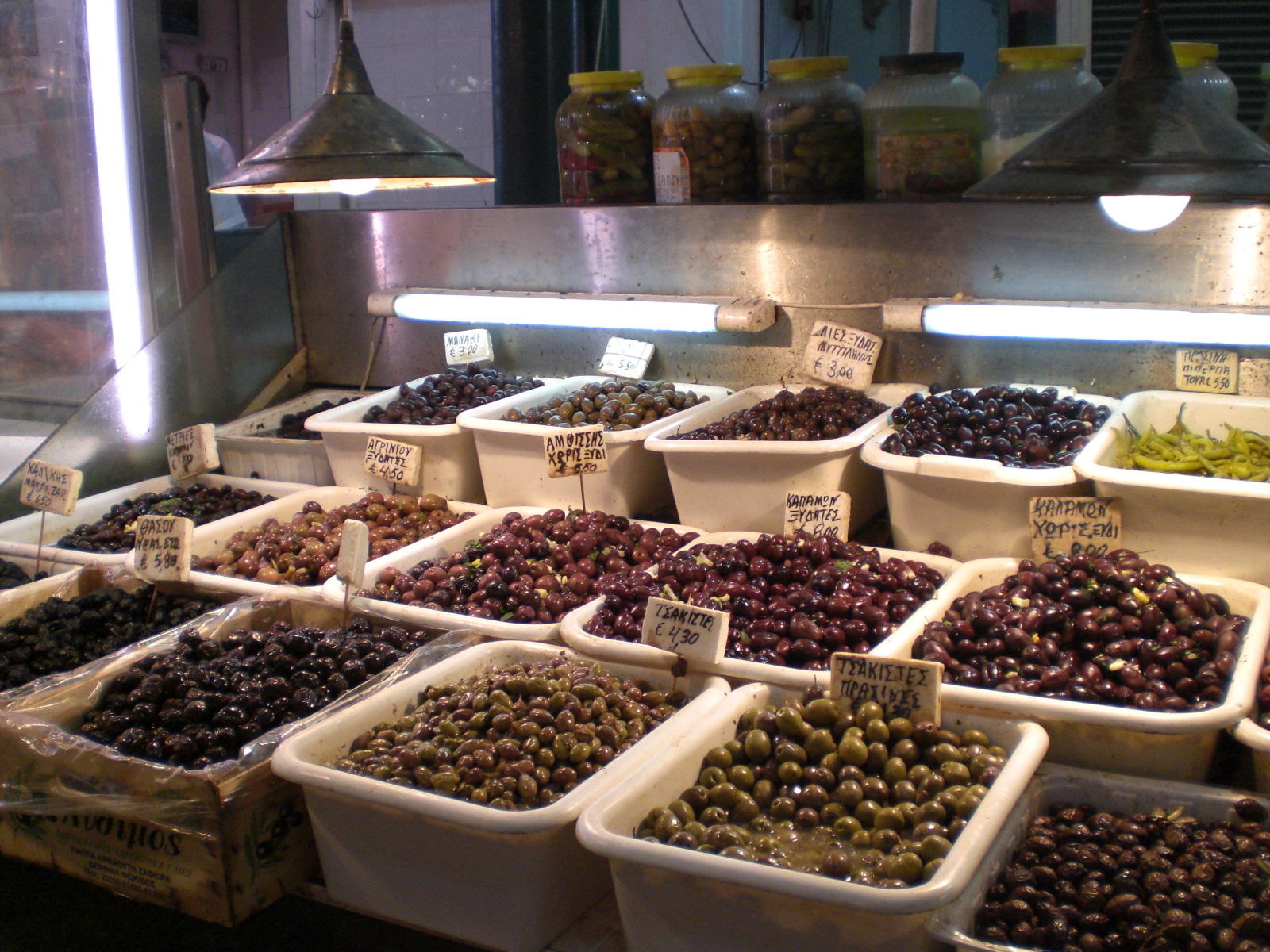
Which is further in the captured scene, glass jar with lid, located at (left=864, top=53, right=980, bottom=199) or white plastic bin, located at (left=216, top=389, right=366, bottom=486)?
white plastic bin, located at (left=216, top=389, right=366, bottom=486)

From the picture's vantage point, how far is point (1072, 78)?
2.91 meters

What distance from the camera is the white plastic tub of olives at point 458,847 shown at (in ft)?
5.86

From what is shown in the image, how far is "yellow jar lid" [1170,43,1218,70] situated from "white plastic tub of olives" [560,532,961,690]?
1278 millimetres

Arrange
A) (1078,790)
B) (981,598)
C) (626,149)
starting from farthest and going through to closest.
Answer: (626,149) → (981,598) → (1078,790)

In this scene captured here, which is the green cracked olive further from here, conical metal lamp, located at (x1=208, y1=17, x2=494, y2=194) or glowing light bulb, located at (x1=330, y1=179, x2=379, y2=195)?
glowing light bulb, located at (x1=330, y1=179, x2=379, y2=195)

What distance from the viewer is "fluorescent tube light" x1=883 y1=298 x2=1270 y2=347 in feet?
9.06

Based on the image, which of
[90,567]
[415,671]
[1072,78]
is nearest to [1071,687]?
[415,671]

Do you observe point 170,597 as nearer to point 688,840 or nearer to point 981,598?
point 688,840

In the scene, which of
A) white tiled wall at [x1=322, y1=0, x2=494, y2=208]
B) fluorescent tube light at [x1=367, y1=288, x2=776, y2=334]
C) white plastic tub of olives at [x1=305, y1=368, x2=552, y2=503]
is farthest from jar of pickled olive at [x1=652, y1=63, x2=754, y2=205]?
white tiled wall at [x1=322, y1=0, x2=494, y2=208]

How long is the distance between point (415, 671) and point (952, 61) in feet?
6.59

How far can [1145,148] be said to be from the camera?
1637mm

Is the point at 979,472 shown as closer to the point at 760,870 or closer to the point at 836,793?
the point at 836,793

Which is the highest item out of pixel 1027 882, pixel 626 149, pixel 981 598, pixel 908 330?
pixel 626 149

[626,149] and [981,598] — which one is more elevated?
[626,149]
